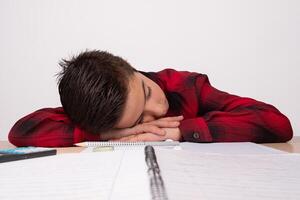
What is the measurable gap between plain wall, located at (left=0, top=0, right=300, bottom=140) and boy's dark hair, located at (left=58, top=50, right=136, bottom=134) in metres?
0.64

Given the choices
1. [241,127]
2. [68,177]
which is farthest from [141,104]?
[68,177]

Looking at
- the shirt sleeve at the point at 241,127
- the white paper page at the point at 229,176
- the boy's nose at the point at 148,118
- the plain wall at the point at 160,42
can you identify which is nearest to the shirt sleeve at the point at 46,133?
the boy's nose at the point at 148,118

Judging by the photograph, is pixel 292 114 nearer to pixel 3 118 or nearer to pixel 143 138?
pixel 143 138

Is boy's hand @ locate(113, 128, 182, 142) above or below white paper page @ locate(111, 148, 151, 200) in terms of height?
below

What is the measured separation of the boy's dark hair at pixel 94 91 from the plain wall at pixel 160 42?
637 millimetres

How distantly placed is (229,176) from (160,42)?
1050 millimetres

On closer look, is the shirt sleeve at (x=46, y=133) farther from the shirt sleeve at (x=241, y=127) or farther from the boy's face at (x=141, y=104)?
the shirt sleeve at (x=241, y=127)

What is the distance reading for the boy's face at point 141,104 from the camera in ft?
2.09

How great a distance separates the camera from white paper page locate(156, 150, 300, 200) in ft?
0.80

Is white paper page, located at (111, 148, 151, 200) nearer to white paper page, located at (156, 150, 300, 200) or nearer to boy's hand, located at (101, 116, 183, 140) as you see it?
white paper page, located at (156, 150, 300, 200)

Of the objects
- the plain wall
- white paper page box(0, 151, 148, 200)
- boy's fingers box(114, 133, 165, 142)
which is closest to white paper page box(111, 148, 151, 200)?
white paper page box(0, 151, 148, 200)

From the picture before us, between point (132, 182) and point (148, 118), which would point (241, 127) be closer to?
point (148, 118)

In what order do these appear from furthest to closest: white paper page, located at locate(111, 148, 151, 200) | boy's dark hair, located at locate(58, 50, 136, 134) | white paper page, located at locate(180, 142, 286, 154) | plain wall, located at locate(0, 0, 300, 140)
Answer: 1. plain wall, located at locate(0, 0, 300, 140)
2. boy's dark hair, located at locate(58, 50, 136, 134)
3. white paper page, located at locate(180, 142, 286, 154)
4. white paper page, located at locate(111, 148, 151, 200)

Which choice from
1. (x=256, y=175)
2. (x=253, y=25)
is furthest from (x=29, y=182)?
(x=253, y=25)
